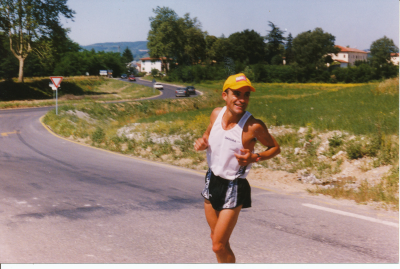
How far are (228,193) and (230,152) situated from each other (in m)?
0.39

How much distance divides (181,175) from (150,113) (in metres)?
21.1

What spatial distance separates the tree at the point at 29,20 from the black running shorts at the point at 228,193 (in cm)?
5001

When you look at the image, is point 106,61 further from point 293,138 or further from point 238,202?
point 238,202

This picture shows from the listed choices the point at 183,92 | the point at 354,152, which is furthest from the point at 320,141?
the point at 183,92

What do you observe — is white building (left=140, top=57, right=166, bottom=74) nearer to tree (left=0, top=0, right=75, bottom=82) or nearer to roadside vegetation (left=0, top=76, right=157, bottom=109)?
roadside vegetation (left=0, top=76, right=157, bottom=109)

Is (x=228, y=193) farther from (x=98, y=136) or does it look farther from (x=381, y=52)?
(x=381, y=52)

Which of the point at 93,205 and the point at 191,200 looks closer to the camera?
the point at 93,205

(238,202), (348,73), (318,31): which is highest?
(318,31)

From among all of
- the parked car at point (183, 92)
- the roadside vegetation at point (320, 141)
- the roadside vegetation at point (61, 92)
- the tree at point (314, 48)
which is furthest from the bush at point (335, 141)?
the tree at point (314, 48)

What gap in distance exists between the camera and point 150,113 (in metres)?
31.4

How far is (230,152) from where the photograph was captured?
3439 mm

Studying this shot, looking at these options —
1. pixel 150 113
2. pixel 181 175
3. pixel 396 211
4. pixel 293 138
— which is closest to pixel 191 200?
pixel 181 175

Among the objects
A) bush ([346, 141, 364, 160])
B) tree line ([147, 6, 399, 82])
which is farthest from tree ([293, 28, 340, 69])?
bush ([346, 141, 364, 160])

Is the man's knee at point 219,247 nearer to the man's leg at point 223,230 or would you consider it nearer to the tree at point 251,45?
the man's leg at point 223,230
